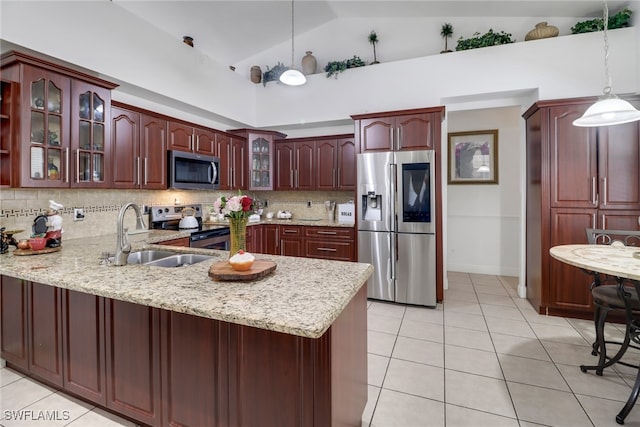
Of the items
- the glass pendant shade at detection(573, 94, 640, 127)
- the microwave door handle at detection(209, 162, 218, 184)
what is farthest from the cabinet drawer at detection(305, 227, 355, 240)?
the glass pendant shade at detection(573, 94, 640, 127)

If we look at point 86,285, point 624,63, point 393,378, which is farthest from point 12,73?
point 624,63

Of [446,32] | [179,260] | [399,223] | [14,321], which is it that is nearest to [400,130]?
[399,223]

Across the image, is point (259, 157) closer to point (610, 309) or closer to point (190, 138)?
point (190, 138)

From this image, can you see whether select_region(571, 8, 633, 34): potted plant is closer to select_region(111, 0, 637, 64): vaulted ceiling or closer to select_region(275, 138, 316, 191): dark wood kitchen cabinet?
select_region(111, 0, 637, 64): vaulted ceiling

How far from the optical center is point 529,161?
3.59m

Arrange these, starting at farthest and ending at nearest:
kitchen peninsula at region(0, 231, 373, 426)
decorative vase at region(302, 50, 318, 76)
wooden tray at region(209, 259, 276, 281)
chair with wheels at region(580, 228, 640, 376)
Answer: decorative vase at region(302, 50, 318, 76)
chair with wheels at region(580, 228, 640, 376)
wooden tray at region(209, 259, 276, 281)
kitchen peninsula at region(0, 231, 373, 426)

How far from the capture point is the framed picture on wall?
4.73 meters

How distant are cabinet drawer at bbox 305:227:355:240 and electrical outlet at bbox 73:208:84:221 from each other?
2552 millimetres

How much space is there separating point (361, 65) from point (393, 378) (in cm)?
396

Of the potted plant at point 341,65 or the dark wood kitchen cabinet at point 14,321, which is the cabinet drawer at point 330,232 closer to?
the potted plant at point 341,65

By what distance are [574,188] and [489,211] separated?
70.5 inches

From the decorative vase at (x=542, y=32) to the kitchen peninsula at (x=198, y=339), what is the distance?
3.70 m

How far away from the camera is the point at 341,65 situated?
431cm

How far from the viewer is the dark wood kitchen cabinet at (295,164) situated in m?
4.63
